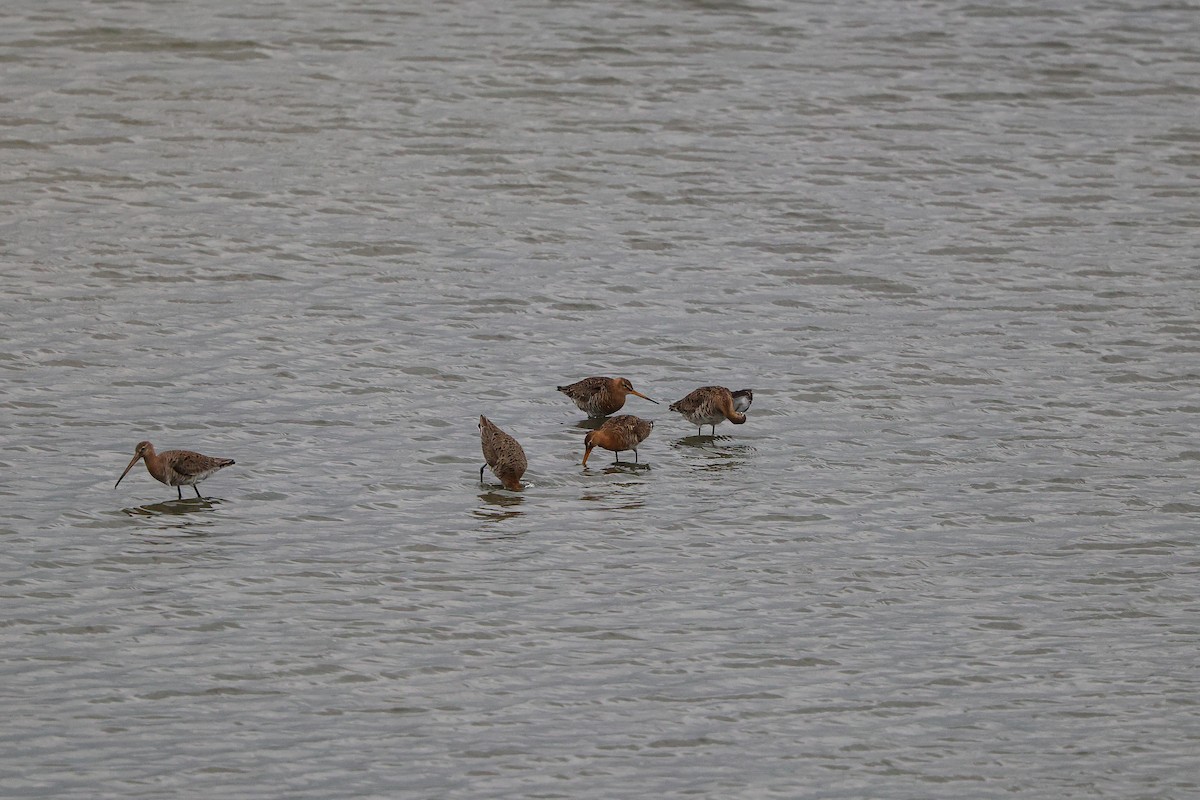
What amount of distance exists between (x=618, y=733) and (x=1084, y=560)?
4.21 meters

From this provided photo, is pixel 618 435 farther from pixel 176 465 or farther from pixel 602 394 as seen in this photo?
pixel 176 465

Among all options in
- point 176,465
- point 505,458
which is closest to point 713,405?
point 505,458

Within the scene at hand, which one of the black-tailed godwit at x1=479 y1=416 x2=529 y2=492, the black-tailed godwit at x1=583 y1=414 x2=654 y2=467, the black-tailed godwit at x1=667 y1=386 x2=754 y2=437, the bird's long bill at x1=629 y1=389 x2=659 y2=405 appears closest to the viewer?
the black-tailed godwit at x1=479 y1=416 x2=529 y2=492

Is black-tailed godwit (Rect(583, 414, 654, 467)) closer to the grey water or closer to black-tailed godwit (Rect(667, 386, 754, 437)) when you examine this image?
the grey water

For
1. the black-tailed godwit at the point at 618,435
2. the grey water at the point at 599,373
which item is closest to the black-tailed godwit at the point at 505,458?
the grey water at the point at 599,373

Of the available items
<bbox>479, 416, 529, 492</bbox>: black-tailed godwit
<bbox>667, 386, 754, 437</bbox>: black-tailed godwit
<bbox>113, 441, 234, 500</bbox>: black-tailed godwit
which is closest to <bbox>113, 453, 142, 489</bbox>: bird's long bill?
<bbox>113, 441, 234, 500</bbox>: black-tailed godwit

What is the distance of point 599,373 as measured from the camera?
16031 mm

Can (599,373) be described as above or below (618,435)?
above

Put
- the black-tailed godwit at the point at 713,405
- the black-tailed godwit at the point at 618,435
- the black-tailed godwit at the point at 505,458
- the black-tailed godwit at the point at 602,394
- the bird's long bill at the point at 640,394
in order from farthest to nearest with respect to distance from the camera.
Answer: the bird's long bill at the point at 640,394 → the black-tailed godwit at the point at 602,394 → the black-tailed godwit at the point at 713,405 → the black-tailed godwit at the point at 618,435 → the black-tailed godwit at the point at 505,458

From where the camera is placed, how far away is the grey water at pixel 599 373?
32.3 feet

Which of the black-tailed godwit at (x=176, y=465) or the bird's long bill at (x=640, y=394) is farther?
the bird's long bill at (x=640, y=394)

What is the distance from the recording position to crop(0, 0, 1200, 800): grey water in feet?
32.3

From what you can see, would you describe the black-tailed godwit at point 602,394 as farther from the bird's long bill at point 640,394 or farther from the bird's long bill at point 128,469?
the bird's long bill at point 128,469

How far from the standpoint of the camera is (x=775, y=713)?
393 inches
